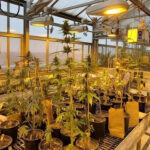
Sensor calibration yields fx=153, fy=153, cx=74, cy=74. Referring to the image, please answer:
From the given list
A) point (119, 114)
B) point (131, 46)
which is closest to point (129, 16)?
point (131, 46)

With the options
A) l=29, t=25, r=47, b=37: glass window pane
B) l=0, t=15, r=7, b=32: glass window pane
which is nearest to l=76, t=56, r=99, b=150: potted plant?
l=0, t=15, r=7, b=32: glass window pane

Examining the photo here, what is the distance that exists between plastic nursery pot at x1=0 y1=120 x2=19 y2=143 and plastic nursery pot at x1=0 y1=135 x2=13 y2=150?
56mm

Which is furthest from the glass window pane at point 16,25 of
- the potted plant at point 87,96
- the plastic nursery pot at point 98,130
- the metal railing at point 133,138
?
the metal railing at point 133,138

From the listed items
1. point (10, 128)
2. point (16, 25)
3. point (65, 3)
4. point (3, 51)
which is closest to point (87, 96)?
point (10, 128)

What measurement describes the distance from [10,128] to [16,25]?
175 inches

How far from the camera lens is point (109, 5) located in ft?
4.87

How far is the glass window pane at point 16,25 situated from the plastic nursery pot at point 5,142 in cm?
432

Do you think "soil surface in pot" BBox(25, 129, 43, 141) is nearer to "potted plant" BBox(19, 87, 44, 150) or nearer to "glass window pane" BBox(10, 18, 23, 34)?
"potted plant" BBox(19, 87, 44, 150)

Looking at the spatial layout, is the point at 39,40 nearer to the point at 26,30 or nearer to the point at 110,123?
the point at 26,30

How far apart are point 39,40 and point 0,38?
1.60 meters

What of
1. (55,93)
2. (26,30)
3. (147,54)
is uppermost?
(26,30)

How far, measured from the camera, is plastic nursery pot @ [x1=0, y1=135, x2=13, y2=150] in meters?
1.59

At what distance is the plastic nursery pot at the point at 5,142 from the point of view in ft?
5.21

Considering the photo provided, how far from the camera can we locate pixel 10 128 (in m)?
1.85
